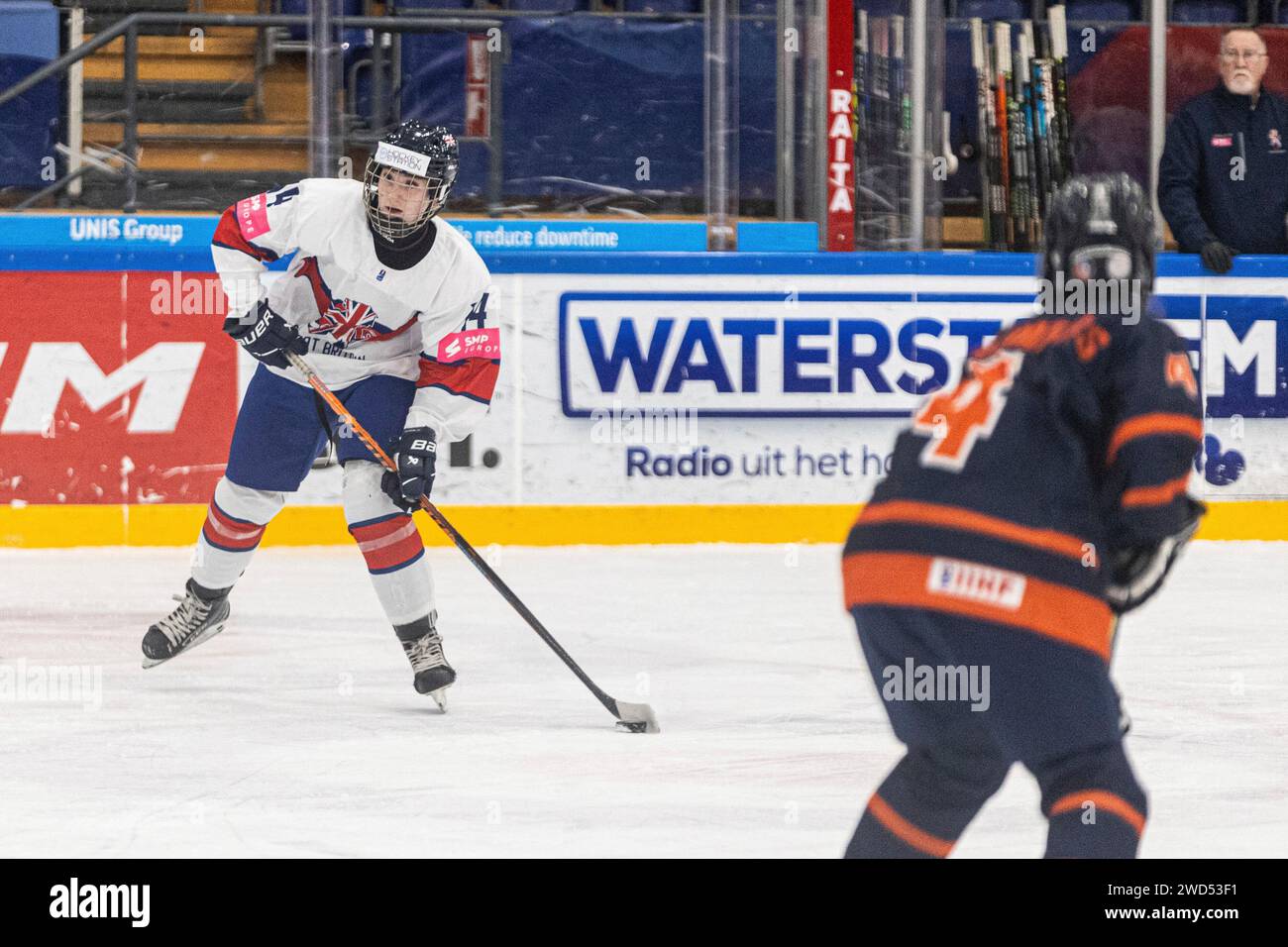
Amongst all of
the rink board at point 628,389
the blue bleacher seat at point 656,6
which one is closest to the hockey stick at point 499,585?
the rink board at point 628,389

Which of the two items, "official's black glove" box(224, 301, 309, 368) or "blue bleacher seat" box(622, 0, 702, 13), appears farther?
"blue bleacher seat" box(622, 0, 702, 13)

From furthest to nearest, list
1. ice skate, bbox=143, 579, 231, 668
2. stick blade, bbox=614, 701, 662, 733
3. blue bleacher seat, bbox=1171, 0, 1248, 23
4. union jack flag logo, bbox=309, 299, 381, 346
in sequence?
blue bleacher seat, bbox=1171, 0, 1248, 23 → ice skate, bbox=143, 579, 231, 668 → union jack flag logo, bbox=309, 299, 381, 346 → stick blade, bbox=614, 701, 662, 733

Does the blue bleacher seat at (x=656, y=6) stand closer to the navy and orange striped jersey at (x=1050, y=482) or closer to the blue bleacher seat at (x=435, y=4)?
the blue bleacher seat at (x=435, y=4)

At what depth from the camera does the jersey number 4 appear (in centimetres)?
208

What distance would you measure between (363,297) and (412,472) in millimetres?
450

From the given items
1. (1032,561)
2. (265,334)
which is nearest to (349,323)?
(265,334)

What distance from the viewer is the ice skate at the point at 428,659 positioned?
4.09 meters

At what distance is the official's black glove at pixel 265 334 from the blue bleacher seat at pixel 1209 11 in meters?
4.95

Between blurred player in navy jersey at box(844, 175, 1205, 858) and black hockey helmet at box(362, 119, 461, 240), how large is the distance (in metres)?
2.00

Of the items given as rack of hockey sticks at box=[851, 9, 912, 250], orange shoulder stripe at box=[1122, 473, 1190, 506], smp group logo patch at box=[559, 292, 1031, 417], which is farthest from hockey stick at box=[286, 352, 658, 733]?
rack of hockey sticks at box=[851, 9, 912, 250]

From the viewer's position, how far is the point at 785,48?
7074 mm

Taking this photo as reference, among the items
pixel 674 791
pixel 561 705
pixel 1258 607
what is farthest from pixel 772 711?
pixel 1258 607

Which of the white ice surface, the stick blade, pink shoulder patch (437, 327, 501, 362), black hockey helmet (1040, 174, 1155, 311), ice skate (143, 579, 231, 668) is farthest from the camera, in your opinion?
ice skate (143, 579, 231, 668)

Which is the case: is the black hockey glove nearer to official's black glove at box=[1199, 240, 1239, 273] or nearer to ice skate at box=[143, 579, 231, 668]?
ice skate at box=[143, 579, 231, 668]
